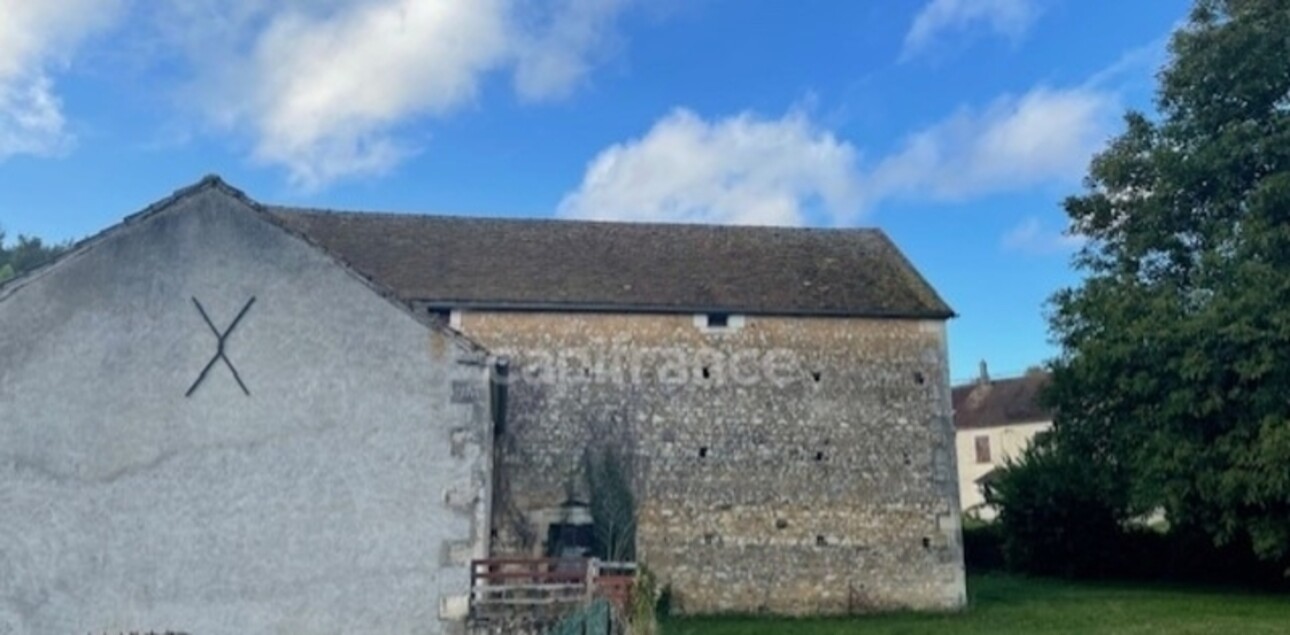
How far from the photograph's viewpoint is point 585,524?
1820cm

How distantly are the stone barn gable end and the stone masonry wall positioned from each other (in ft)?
22.7

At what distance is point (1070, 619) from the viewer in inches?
640

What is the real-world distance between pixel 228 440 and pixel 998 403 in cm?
4247

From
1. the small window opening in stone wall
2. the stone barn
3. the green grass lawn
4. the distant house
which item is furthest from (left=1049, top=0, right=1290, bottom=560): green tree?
the small window opening in stone wall

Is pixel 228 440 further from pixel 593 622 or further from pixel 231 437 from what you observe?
pixel 593 622

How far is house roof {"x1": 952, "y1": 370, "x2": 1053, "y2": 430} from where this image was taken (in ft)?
149

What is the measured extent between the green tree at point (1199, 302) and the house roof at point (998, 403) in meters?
24.5

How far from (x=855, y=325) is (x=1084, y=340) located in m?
4.94

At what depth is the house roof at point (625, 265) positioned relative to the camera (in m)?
18.8

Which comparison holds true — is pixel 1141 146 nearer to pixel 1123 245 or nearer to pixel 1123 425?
pixel 1123 245

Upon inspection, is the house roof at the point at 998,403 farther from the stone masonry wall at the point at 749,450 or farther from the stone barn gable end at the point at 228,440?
the stone barn gable end at the point at 228,440

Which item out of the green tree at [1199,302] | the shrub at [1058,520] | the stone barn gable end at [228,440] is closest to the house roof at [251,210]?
the stone barn gable end at [228,440]

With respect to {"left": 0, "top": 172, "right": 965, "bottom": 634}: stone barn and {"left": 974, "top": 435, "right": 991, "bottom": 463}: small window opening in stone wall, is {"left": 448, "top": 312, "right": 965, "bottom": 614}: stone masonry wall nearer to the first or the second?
{"left": 0, "top": 172, "right": 965, "bottom": 634}: stone barn

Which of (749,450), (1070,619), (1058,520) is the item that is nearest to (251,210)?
(749,450)
